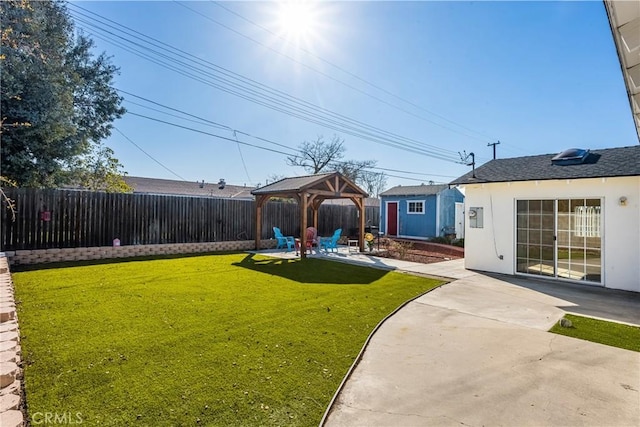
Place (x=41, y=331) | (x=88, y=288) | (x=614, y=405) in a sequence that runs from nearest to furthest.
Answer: (x=614, y=405) < (x=41, y=331) < (x=88, y=288)

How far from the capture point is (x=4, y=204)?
8.16 m

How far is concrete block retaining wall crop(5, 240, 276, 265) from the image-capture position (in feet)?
27.1

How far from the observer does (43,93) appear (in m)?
9.06

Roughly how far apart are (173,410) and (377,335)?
246 cm

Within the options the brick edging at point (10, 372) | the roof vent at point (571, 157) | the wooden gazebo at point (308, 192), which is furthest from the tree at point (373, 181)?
the brick edging at point (10, 372)

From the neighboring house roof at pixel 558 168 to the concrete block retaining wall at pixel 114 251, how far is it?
331 inches

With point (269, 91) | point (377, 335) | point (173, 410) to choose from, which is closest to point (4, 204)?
point (173, 410)

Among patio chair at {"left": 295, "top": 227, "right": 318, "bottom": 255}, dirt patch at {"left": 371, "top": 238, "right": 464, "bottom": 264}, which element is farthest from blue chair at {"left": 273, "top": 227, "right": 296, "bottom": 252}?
dirt patch at {"left": 371, "top": 238, "right": 464, "bottom": 264}

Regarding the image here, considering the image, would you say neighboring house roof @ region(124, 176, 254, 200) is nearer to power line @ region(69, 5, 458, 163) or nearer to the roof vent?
power line @ region(69, 5, 458, 163)

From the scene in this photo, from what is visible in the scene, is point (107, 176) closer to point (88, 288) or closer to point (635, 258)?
point (88, 288)

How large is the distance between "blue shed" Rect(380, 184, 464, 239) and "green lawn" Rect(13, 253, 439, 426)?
33.4 ft

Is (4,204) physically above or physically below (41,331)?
above

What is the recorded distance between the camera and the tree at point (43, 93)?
8508 mm

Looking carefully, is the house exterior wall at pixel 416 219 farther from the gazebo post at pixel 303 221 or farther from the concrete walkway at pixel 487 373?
the concrete walkway at pixel 487 373
